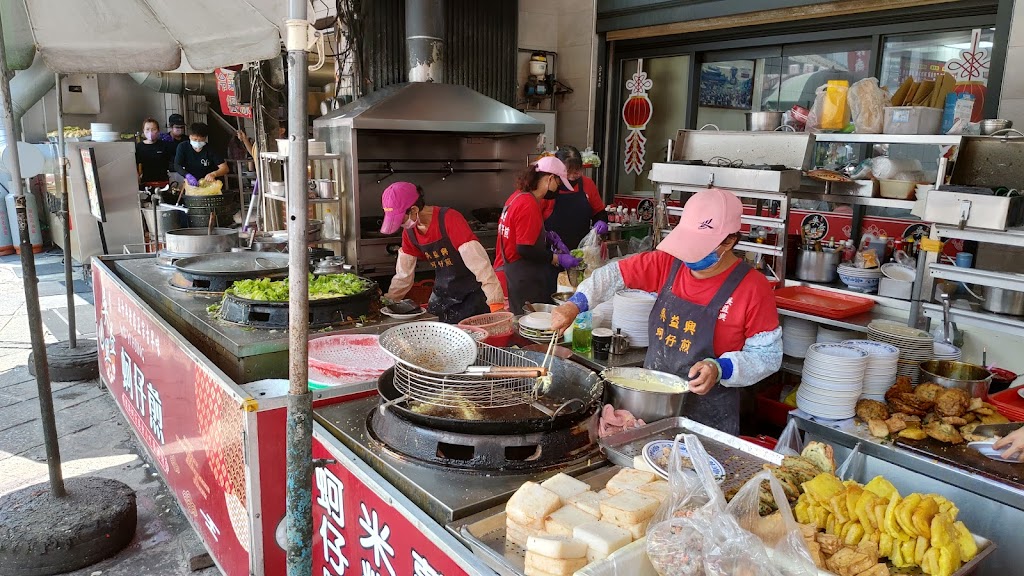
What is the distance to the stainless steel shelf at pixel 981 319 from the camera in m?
3.59

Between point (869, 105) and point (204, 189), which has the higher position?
point (869, 105)

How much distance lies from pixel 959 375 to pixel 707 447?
5.37 feet

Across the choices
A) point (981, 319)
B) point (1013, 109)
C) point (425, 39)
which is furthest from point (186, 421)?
point (1013, 109)

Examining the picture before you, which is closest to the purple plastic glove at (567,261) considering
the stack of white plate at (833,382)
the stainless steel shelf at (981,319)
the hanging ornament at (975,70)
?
the stainless steel shelf at (981,319)

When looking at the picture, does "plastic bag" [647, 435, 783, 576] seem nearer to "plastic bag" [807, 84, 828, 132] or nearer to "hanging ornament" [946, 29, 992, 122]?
"plastic bag" [807, 84, 828, 132]

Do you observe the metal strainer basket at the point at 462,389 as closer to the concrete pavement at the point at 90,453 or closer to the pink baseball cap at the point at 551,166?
the concrete pavement at the point at 90,453

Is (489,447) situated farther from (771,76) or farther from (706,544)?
(771,76)

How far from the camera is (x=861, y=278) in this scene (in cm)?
447

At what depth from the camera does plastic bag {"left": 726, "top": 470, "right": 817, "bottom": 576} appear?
55.6 inches

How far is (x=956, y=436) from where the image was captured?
8.41 ft

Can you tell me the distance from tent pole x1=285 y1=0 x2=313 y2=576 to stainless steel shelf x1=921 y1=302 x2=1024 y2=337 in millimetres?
3574

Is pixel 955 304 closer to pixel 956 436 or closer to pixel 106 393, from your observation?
pixel 956 436

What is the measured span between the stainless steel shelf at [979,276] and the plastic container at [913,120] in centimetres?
93

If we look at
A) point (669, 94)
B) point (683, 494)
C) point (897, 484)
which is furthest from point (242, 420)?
point (669, 94)
